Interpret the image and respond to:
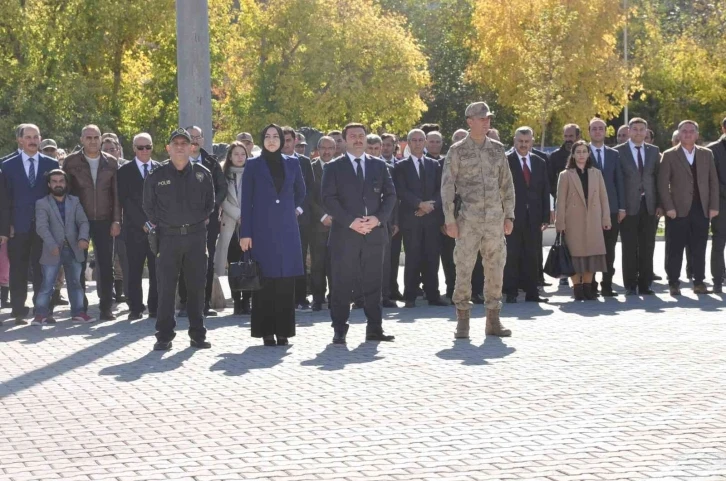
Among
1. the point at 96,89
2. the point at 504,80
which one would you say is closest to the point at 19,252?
the point at 96,89

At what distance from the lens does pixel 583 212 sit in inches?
677

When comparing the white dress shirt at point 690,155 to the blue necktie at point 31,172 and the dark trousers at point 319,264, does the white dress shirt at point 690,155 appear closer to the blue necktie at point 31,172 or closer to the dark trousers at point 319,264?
the dark trousers at point 319,264

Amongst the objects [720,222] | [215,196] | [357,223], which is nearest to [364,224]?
[357,223]

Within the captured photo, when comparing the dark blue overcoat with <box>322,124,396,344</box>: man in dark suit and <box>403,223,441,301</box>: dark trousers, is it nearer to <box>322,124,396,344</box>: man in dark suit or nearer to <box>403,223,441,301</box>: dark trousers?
<box>322,124,396,344</box>: man in dark suit

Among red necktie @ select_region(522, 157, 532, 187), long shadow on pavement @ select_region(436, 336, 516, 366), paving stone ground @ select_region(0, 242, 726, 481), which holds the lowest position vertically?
paving stone ground @ select_region(0, 242, 726, 481)

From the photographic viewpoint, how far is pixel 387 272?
17.2 metres

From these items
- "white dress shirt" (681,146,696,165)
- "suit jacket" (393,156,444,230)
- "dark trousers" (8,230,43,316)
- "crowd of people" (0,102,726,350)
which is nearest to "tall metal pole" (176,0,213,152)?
"crowd of people" (0,102,726,350)

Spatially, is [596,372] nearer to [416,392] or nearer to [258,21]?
[416,392]

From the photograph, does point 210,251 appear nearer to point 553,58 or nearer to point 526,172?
point 526,172

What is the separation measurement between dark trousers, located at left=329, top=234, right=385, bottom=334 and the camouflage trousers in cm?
75

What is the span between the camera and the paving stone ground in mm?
7859

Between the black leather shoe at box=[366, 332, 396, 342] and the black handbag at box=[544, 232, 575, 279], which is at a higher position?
the black handbag at box=[544, 232, 575, 279]

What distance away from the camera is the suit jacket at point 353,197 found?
1345 cm

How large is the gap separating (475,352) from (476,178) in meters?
1.88
